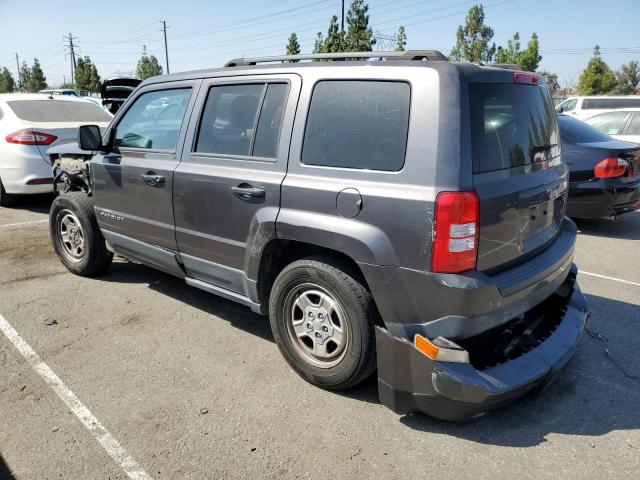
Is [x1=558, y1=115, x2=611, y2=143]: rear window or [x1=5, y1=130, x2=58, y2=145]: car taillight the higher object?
[x1=5, y1=130, x2=58, y2=145]: car taillight

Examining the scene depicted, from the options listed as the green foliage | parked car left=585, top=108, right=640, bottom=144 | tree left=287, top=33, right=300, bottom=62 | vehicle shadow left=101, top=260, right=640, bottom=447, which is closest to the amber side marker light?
vehicle shadow left=101, top=260, right=640, bottom=447

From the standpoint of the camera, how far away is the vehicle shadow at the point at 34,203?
8.02m

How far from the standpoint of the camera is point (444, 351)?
2416mm

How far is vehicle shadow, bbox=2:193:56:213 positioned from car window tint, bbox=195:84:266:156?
222 inches

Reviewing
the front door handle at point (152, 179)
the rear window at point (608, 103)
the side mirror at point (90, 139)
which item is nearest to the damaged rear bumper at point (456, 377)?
the front door handle at point (152, 179)

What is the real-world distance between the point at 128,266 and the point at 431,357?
402 centimetres

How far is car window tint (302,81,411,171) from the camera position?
2561mm

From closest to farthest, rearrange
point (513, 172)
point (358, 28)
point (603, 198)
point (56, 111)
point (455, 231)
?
point (455, 231)
point (513, 172)
point (603, 198)
point (56, 111)
point (358, 28)

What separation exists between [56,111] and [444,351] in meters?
7.51

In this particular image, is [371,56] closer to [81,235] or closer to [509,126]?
[509,126]

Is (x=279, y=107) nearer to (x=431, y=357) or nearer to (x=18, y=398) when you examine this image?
(x=431, y=357)

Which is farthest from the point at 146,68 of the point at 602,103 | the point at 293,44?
the point at 602,103

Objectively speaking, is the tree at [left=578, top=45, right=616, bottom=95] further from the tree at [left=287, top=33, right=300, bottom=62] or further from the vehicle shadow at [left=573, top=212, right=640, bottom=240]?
the vehicle shadow at [left=573, top=212, right=640, bottom=240]

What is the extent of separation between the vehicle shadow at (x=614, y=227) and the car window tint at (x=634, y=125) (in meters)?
2.35
